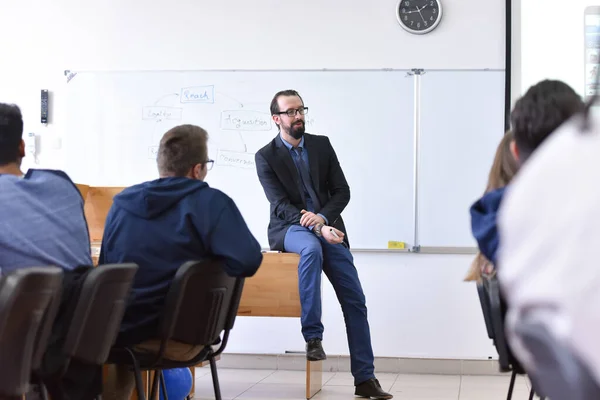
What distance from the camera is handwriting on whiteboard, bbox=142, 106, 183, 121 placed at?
5.82 metres

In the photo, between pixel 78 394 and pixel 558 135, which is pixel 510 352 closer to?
pixel 78 394

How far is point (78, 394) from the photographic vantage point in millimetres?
2469

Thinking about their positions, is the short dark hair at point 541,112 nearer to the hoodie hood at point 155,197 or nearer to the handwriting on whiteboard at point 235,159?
the hoodie hood at point 155,197

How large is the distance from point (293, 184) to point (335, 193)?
24cm

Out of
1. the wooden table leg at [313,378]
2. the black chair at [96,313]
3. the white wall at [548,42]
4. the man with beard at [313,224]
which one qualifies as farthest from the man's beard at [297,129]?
the black chair at [96,313]

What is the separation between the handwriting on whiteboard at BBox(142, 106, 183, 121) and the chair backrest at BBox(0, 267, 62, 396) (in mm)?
3951

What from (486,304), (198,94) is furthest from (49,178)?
(198,94)

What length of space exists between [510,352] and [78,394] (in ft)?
4.39

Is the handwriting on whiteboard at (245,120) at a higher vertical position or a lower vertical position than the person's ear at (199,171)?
higher

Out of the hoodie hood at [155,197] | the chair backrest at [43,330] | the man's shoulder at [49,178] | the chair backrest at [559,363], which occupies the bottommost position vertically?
the chair backrest at [43,330]

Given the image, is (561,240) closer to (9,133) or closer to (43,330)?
(43,330)

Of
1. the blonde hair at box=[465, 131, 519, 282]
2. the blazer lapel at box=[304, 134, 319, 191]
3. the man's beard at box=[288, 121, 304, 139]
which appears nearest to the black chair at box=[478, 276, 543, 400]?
the blonde hair at box=[465, 131, 519, 282]

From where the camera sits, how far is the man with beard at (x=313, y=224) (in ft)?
13.7

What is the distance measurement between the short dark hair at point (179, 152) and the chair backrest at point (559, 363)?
6.95 feet
